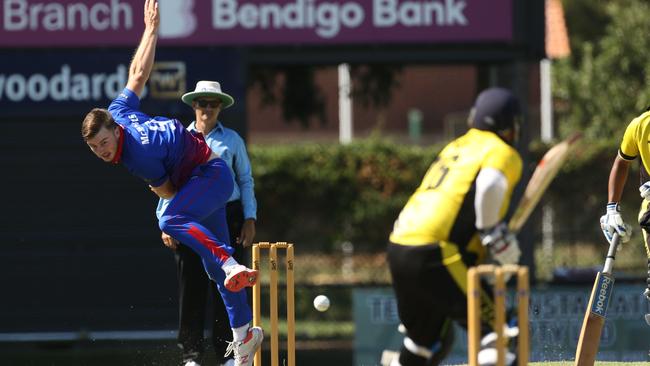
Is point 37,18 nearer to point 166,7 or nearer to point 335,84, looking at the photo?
point 166,7

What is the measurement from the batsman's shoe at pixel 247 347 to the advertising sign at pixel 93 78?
4473mm

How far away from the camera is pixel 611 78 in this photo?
93.0ft

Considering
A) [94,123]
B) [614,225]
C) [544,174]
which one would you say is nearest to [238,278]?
[94,123]

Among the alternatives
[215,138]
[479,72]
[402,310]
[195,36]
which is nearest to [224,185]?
[215,138]

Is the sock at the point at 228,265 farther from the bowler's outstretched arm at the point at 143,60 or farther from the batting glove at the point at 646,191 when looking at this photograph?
the batting glove at the point at 646,191

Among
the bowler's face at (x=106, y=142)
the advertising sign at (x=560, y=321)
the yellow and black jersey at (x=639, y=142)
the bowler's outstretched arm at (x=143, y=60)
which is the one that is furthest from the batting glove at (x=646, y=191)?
the advertising sign at (x=560, y=321)

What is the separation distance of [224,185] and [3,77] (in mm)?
4947

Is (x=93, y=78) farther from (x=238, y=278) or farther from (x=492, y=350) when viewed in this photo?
(x=492, y=350)

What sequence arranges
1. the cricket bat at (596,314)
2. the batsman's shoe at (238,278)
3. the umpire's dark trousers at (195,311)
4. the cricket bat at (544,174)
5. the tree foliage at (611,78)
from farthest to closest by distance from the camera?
the tree foliage at (611,78)
the umpire's dark trousers at (195,311)
the cricket bat at (596,314)
the batsman's shoe at (238,278)
the cricket bat at (544,174)

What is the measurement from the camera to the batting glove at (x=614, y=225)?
903cm

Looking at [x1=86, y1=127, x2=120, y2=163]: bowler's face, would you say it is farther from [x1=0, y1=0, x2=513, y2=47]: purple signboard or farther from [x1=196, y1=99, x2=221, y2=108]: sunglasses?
[x1=0, y1=0, x2=513, y2=47]: purple signboard

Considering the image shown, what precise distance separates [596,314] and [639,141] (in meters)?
1.17

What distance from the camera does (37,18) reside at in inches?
492

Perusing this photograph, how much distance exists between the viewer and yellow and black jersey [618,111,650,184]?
9.12 meters
